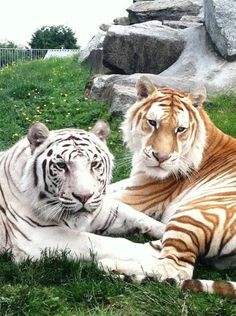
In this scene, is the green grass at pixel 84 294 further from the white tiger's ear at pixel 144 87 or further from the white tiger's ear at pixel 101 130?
the white tiger's ear at pixel 144 87

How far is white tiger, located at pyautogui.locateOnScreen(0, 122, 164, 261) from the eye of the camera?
4586mm

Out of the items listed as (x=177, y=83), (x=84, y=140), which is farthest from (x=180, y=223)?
Answer: (x=177, y=83)

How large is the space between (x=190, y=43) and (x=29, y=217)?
950cm

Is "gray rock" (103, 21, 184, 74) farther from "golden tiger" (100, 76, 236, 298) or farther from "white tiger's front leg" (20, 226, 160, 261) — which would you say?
"white tiger's front leg" (20, 226, 160, 261)

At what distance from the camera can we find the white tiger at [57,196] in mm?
4586

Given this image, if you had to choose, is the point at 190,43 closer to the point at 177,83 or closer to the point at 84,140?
the point at 177,83

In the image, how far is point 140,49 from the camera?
13555mm

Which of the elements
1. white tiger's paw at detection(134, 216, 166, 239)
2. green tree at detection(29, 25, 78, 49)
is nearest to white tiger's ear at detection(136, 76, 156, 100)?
white tiger's paw at detection(134, 216, 166, 239)

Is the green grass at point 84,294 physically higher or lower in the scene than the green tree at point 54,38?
higher

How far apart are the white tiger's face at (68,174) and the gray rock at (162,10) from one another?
44.9 feet

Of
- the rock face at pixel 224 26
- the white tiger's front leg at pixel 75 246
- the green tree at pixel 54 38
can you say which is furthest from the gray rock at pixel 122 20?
the green tree at pixel 54 38

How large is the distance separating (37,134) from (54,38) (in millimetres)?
50562

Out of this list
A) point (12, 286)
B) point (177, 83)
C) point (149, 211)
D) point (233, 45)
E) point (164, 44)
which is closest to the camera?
point (12, 286)

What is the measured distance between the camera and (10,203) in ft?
16.1
